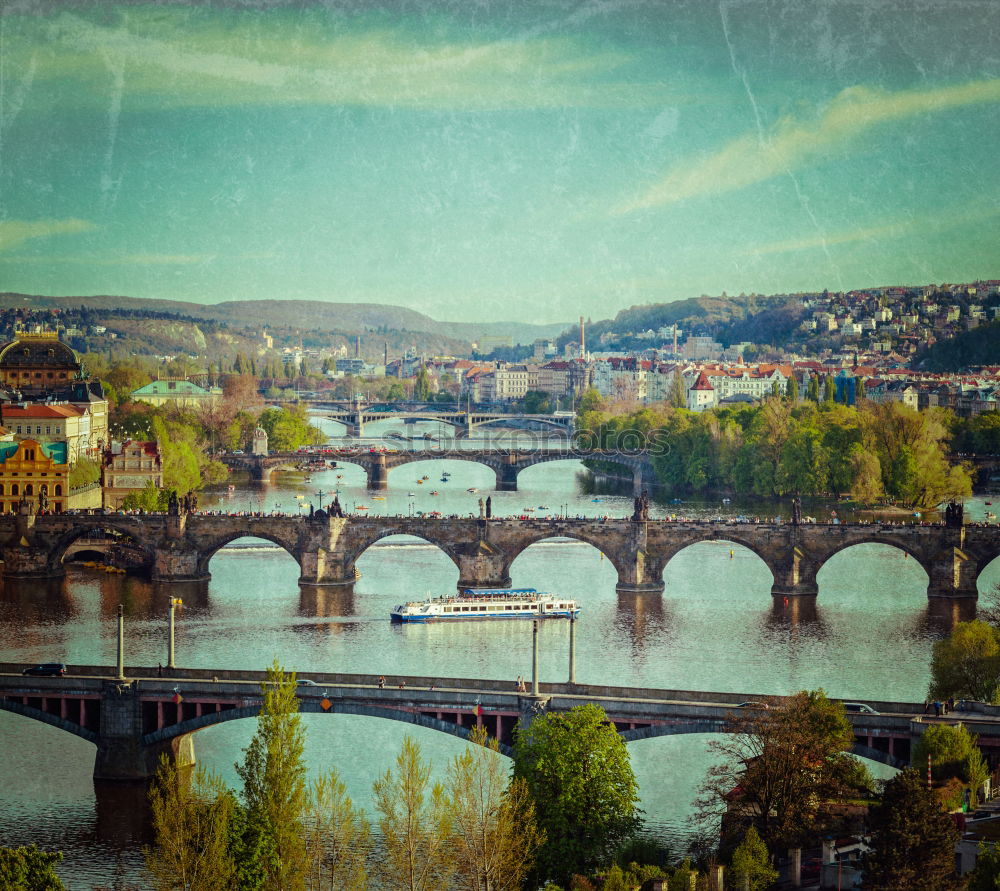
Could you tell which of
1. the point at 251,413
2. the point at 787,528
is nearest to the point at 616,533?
the point at 787,528

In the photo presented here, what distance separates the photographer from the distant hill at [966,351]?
97.4 m

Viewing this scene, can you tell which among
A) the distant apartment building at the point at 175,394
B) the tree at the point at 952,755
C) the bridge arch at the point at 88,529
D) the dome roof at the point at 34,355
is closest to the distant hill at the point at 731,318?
the distant apartment building at the point at 175,394

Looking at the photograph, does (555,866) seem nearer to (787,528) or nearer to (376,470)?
(787,528)

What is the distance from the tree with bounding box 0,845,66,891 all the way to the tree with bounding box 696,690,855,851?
905 centimetres

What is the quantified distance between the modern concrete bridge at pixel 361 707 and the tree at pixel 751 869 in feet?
Result: 13.6

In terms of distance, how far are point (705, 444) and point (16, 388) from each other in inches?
1156

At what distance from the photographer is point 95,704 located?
95.9 feet

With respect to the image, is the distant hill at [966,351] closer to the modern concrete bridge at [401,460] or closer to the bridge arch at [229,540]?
Result: the modern concrete bridge at [401,460]

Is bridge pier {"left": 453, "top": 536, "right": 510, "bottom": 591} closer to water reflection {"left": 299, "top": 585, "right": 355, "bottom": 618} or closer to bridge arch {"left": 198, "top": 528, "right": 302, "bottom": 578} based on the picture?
water reflection {"left": 299, "top": 585, "right": 355, "bottom": 618}

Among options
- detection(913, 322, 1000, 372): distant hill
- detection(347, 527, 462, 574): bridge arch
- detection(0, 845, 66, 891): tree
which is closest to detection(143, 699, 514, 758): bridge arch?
detection(0, 845, 66, 891): tree

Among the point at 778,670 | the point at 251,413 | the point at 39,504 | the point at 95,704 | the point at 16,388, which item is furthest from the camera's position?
the point at 251,413

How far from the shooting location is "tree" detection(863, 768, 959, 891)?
20000mm

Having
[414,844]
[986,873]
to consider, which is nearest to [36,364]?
[414,844]

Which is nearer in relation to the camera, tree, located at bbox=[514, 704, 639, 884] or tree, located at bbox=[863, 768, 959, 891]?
tree, located at bbox=[863, 768, 959, 891]
